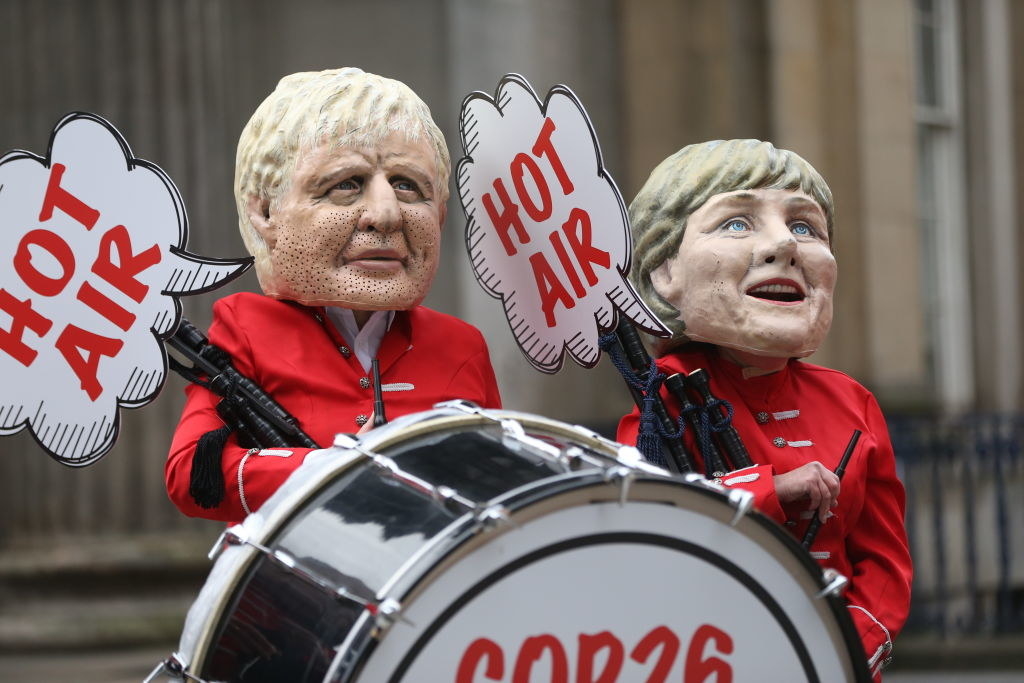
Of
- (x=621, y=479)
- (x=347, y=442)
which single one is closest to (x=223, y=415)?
(x=347, y=442)

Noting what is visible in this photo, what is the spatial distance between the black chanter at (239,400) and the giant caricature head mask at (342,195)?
20 centimetres

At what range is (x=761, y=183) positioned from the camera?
3.17 m

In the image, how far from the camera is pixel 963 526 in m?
7.98

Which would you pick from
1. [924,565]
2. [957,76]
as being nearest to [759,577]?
[924,565]

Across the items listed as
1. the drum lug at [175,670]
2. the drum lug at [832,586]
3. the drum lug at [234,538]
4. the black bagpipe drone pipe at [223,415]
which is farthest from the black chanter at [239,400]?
the drum lug at [832,586]

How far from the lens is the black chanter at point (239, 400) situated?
300 cm

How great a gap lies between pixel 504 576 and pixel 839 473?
41.8 inches

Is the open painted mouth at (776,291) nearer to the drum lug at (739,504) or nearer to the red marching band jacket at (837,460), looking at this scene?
the red marching band jacket at (837,460)

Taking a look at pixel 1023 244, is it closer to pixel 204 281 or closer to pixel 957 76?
pixel 957 76

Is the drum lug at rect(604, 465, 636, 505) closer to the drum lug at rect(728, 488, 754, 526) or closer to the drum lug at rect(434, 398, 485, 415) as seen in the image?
the drum lug at rect(728, 488, 754, 526)

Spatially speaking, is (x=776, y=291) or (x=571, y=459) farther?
(x=776, y=291)

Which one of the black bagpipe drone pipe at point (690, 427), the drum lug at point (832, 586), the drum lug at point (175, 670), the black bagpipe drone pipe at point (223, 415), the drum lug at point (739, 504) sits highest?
the black bagpipe drone pipe at point (223, 415)

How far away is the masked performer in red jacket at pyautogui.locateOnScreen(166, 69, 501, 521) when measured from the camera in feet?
10.0

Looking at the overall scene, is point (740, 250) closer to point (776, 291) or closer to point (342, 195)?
point (776, 291)
